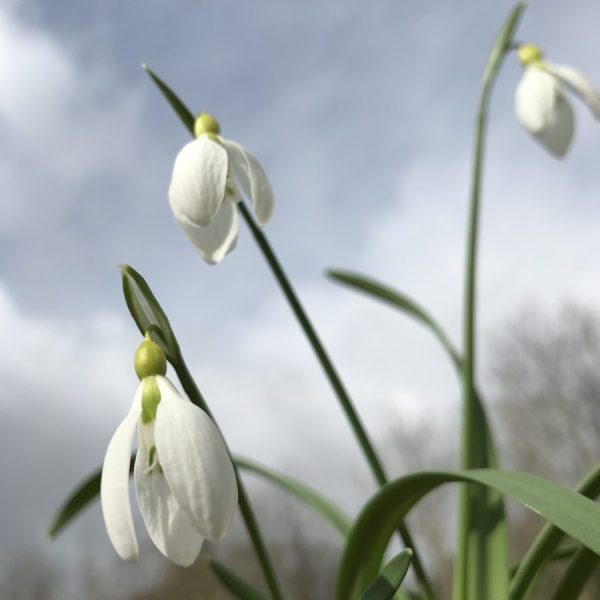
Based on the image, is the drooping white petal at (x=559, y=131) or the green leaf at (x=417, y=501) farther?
the drooping white petal at (x=559, y=131)

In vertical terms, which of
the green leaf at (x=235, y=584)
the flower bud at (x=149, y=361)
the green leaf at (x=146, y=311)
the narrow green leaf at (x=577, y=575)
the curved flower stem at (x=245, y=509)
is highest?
the green leaf at (x=146, y=311)

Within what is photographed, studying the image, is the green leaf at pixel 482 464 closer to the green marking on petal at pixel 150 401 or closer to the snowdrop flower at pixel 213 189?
the snowdrop flower at pixel 213 189

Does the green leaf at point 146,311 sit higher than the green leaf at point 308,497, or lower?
higher

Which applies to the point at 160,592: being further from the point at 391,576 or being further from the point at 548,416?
the point at 391,576

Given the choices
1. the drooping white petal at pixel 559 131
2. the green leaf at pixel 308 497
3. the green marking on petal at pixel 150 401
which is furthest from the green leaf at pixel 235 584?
the drooping white petal at pixel 559 131

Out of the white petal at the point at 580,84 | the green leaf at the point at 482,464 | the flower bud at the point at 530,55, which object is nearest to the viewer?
the green leaf at the point at 482,464

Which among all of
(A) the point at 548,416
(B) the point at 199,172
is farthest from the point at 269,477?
(A) the point at 548,416

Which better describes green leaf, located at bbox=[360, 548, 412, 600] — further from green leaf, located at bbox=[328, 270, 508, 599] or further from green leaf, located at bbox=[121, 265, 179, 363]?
green leaf, located at bbox=[328, 270, 508, 599]

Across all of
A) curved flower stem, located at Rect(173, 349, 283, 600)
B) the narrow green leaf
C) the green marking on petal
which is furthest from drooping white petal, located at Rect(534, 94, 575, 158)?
the green marking on petal
